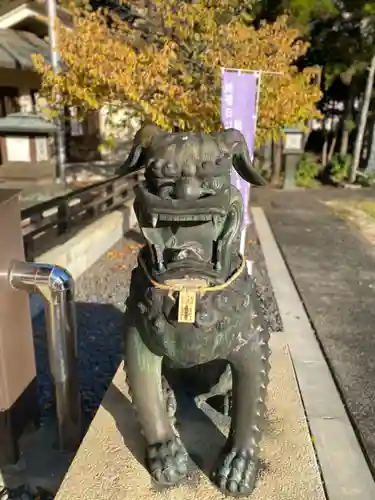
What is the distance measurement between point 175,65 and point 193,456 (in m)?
4.64

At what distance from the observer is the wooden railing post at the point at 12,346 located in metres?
2.52

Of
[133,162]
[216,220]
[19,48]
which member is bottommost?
[216,220]

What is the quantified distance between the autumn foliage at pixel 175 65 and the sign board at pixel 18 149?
7.02 ft

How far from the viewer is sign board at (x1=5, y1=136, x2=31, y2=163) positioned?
8.00m

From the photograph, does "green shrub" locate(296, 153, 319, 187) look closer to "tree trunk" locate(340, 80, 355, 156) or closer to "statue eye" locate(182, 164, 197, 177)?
"tree trunk" locate(340, 80, 355, 156)

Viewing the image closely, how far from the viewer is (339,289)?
18.6 feet

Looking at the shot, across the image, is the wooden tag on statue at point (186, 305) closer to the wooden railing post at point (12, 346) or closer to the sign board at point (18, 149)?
the wooden railing post at point (12, 346)

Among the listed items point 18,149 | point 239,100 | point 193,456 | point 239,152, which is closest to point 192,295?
point 239,152

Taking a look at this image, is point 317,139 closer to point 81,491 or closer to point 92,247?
point 92,247

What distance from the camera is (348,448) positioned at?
2.75 meters

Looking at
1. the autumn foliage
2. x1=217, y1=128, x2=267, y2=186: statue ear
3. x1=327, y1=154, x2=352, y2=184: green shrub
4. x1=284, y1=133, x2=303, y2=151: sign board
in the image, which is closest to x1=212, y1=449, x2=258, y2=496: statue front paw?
x1=217, y1=128, x2=267, y2=186: statue ear

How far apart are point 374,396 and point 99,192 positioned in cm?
541

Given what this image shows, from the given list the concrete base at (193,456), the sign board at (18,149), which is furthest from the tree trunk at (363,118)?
the concrete base at (193,456)

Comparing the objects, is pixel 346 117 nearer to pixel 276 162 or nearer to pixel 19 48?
pixel 276 162
